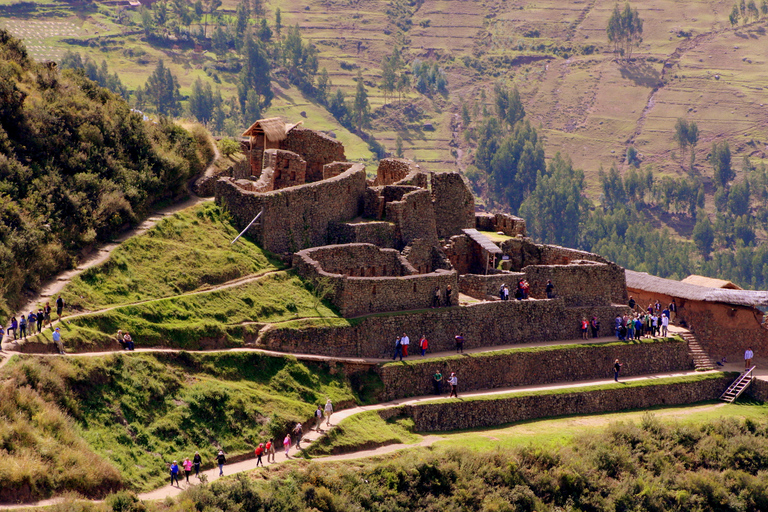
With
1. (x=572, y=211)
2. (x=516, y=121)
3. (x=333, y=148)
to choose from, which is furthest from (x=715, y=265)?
(x=333, y=148)

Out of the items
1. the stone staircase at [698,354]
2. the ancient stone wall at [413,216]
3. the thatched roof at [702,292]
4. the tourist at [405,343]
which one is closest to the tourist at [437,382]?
the tourist at [405,343]

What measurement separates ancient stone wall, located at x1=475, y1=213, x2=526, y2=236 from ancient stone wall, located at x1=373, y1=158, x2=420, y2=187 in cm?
512

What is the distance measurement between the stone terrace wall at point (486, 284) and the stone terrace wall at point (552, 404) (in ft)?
20.0

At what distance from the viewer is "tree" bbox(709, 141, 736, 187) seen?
172375 millimetres

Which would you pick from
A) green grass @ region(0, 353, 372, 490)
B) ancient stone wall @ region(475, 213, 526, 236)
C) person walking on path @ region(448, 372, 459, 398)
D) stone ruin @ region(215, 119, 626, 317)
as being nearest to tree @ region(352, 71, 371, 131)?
ancient stone wall @ region(475, 213, 526, 236)

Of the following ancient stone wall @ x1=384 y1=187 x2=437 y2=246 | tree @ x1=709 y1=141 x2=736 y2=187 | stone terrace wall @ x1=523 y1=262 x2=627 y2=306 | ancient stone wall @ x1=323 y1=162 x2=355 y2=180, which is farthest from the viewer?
tree @ x1=709 y1=141 x2=736 y2=187

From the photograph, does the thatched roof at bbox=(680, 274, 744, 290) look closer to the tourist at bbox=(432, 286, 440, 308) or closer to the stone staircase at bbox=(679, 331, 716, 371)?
the stone staircase at bbox=(679, 331, 716, 371)

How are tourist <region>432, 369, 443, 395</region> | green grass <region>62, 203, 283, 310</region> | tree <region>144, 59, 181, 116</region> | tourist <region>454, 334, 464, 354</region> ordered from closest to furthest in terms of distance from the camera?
green grass <region>62, 203, 283, 310</region>, tourist <region>432, 369, 443, 395</region>, tourist <region>454, 334, 464, 354</region>, tree <region>144, 59, 181, 116</region>

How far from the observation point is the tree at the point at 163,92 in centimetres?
15162

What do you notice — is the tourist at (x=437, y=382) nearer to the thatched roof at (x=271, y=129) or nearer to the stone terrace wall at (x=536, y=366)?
the stone terrace wall at (x=536, y=366)

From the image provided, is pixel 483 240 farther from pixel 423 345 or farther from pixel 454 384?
pixel 454 384

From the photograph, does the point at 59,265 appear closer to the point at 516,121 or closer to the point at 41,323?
the point at 41,323

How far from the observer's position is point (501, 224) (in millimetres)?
59750

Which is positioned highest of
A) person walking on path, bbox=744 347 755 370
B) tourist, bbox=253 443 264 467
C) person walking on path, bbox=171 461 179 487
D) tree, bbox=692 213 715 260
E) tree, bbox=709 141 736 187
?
person walking on path, bbox=171 461 179 487
